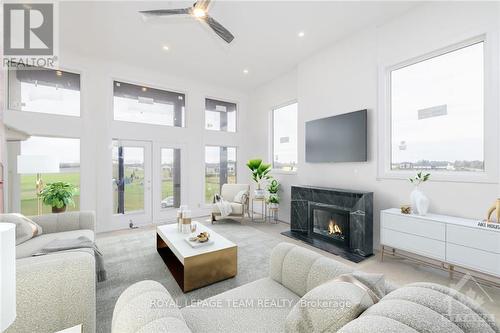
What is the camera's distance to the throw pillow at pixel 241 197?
16.0ft

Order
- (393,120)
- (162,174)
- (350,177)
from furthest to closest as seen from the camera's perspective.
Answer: (162,174) → (350,177) → (393,120)

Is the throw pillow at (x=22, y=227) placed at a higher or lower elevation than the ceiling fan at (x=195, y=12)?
lower

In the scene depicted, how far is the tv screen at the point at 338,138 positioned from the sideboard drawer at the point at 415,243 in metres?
1.18

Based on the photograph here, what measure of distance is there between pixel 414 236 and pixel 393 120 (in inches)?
66.9

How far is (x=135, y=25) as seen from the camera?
3322 mm

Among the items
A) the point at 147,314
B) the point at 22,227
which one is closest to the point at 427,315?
the point at 147,314

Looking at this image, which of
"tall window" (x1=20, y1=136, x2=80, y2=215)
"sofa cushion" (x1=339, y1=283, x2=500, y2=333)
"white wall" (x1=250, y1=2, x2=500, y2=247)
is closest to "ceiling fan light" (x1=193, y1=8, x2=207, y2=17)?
"white wall" (x1=250, y1=2, x2=500, y2=247)

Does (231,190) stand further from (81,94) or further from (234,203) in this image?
(81,94)

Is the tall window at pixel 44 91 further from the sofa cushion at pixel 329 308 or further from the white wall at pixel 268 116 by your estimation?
the sofa cushion at pixel 329 308

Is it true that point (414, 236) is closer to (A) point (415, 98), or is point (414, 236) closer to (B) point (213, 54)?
(A) point (415, 98)

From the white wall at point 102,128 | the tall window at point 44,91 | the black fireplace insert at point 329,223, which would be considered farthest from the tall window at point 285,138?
the tall window at point 44,91

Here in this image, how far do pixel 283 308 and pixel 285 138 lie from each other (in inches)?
175

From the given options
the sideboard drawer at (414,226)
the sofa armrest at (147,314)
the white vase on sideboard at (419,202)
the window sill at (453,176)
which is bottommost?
the sideboard drawer at (414,226)

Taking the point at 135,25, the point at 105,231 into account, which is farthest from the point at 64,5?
the point at 105,231
